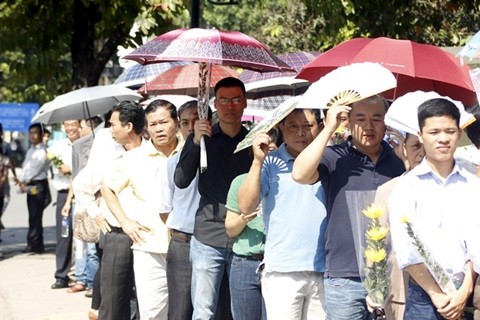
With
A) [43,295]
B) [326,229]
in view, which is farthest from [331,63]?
[43,295]

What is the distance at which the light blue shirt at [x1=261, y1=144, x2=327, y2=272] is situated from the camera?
6293mm

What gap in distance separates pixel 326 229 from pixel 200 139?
1.42m

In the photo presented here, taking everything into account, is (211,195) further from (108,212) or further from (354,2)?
→ (354,2)

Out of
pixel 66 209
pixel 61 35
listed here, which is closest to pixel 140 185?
pixel 66 209

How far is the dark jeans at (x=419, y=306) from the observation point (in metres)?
5.20

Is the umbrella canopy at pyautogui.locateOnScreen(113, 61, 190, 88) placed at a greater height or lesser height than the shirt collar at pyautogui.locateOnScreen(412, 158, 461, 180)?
greater

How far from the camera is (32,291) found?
13.4 meters

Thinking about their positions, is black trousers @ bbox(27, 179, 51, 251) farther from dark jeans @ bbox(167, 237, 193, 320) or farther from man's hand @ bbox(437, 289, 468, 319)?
man's hand @ bbox(437, 289, 468, 319)

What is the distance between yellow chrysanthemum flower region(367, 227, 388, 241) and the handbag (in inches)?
178

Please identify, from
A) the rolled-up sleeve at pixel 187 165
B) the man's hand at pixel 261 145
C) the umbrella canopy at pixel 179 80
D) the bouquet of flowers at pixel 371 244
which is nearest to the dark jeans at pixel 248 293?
the rolled-up sleeve at pixel 187 165

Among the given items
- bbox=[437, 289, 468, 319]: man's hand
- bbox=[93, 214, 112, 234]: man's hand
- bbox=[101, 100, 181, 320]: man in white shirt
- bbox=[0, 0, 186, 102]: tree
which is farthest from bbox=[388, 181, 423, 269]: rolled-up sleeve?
bbox=[0, 0, 186, 102]: tree

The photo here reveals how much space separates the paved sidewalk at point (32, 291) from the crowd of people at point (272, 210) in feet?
7.48

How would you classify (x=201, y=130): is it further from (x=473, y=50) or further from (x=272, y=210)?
(x=473, y=50)

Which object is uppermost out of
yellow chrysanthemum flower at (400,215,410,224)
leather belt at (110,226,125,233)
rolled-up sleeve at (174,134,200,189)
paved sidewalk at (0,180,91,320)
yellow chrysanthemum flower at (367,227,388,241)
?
rolled-up sleeve at (174,134,200,189)
